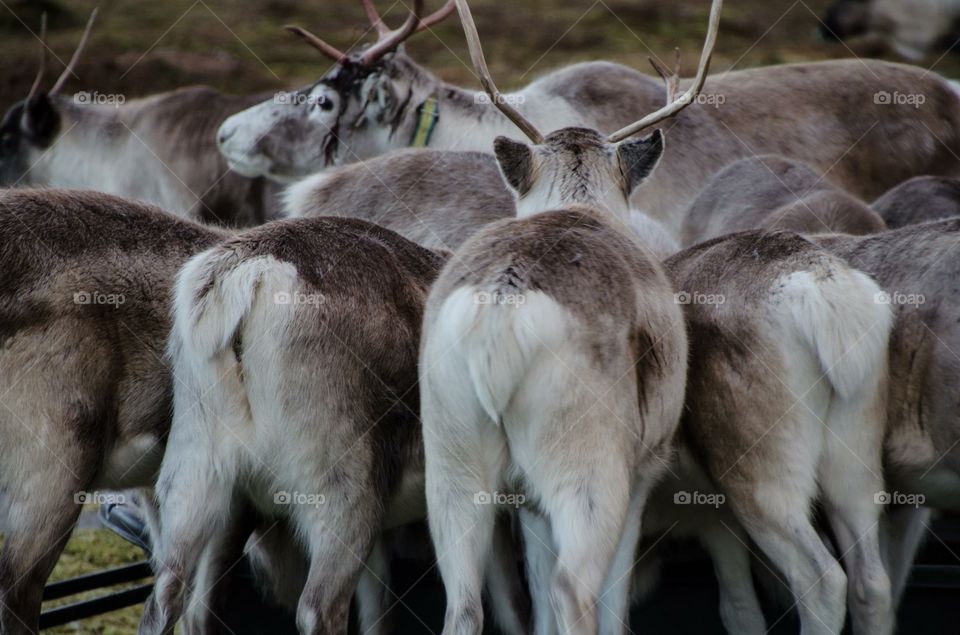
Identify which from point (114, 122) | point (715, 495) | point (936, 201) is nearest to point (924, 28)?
point (114, 122)

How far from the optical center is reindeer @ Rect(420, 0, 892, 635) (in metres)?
3.69

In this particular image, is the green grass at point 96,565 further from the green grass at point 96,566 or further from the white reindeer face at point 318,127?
the white reindeer face at point 318,127

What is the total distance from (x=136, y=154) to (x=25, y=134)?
800 millimetres

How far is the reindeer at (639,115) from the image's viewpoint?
27.2 ft

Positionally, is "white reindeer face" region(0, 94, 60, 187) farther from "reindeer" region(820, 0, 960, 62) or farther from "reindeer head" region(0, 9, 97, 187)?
"reindeer" region(820, 0, 960, 62)

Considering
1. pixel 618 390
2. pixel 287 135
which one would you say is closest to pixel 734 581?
pixel 618 390

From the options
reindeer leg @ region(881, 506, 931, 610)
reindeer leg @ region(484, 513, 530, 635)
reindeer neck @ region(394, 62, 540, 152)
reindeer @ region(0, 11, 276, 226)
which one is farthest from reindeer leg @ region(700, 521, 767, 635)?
reindeer @ region(0, 11, 276, 226)

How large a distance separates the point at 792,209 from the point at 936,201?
0.67 metres

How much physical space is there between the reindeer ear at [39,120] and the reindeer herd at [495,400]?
5857 mm

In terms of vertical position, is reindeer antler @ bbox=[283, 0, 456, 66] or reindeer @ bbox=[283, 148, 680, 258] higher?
reindeer antler @ bbox=[283, 0, 456, 66]

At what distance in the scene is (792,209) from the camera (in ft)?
20.9

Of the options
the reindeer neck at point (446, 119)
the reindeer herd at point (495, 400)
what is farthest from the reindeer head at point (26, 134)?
the reindeer herd at point (495, 400)

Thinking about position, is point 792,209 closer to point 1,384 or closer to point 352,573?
point 352,573

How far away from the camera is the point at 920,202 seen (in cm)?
649
